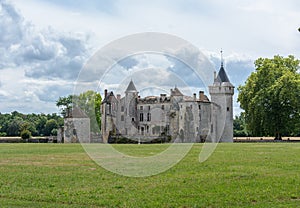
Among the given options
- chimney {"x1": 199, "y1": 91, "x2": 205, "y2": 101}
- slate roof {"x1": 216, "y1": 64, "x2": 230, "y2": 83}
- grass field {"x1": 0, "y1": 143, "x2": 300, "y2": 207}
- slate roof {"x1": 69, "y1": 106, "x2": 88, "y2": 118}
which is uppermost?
slate roof {"x1": 216, "y1": 64, "x2": 230, "y2": 83}

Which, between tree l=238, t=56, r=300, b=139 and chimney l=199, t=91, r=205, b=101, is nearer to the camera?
tree l=238, t=56, r=300, b=139

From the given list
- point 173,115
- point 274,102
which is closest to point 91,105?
point 173,115

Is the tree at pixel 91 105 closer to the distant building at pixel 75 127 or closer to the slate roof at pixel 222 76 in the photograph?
the distant building at pixel 75 127

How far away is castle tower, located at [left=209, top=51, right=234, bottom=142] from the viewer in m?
71.4

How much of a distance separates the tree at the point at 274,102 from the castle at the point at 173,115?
614cm

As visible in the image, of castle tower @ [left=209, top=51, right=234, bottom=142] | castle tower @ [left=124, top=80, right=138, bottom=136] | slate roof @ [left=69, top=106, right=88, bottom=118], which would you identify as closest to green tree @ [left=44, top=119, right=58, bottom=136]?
castle tower @ [left=124, top=80, right=138, bottom=136]

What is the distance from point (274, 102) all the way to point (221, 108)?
11.3 meters

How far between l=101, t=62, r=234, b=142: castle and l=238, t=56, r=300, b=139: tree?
614 centimetres

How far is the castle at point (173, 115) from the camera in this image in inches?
2825

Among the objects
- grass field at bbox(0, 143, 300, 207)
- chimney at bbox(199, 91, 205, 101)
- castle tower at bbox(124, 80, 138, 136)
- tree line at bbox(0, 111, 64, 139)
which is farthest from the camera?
tree line at bbox(0, 111, 64, 139)

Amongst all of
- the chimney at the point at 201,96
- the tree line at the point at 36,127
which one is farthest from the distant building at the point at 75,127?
the tree line at the point at 36,127

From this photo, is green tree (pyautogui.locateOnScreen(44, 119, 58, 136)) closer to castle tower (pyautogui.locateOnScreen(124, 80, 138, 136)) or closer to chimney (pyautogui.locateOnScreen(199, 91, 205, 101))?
castle tower (pyautogui.locateOnScreen(124, 80, 138, 136))

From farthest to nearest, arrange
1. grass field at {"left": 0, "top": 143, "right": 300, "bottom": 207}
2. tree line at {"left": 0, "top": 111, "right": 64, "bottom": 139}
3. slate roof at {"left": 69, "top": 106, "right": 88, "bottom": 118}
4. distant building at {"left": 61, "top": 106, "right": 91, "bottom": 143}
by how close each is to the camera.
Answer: tree line at {"left": 0, "top": 111, "right": 64, "bottom": 139}
slate roof at {"left": 69, "top": 106, "right": 88, "bottom": 118}
distant building at {"left": 61, "top": 106, "right": 91, "bottom": 143}
grass field at {"left": 0, "top": 143, "right": 300, "bottom": 207}

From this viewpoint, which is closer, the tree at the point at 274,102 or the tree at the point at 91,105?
the tree at the point at 274,102
